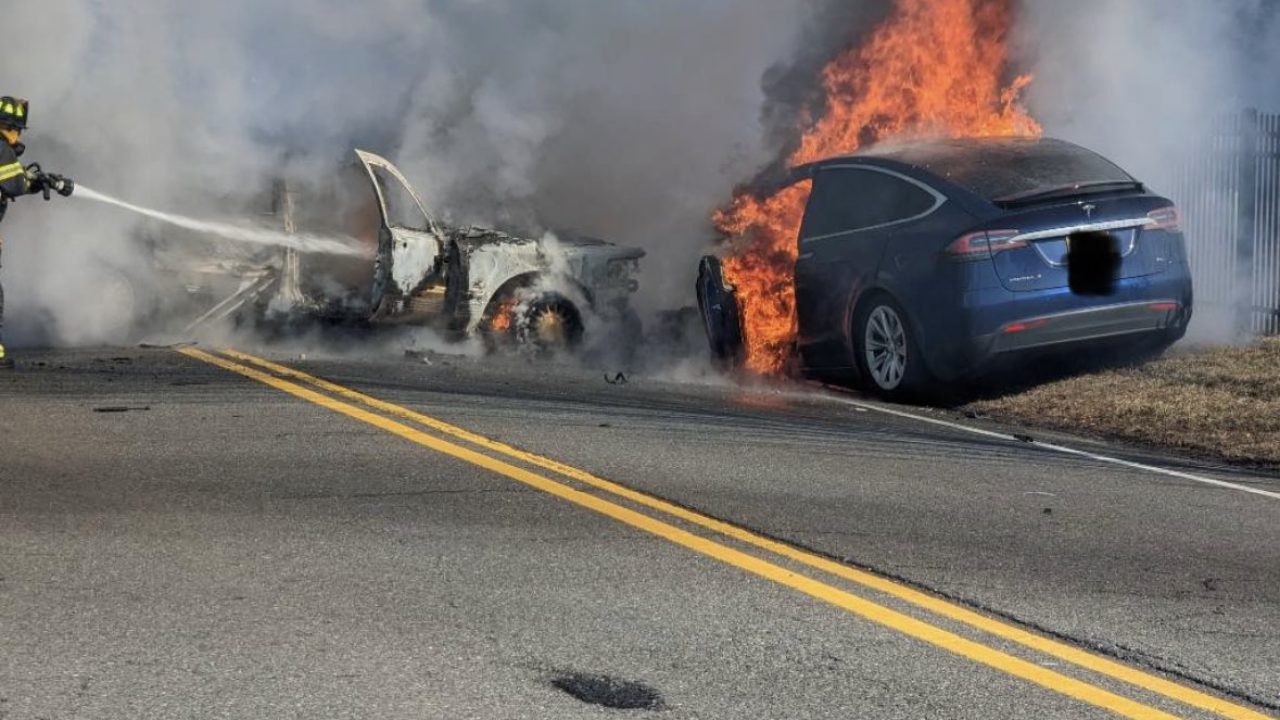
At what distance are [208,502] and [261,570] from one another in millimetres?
1344

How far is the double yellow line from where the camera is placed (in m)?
5.21

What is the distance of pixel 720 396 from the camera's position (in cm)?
1197

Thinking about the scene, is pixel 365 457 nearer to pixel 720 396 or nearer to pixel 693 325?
pixel 720 396

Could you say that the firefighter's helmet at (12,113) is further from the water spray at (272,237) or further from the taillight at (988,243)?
the taillight at (988,243)

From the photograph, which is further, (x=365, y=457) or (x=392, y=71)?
(x=392, y=71)

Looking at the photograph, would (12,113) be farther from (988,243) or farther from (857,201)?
(988,243)

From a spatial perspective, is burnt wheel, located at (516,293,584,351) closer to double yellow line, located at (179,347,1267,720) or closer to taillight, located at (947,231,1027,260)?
double yellow line, located at (179,347,1267,720)

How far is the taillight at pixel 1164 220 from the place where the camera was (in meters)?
11.4

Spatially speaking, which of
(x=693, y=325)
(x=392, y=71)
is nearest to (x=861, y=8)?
(x=693, y=325)

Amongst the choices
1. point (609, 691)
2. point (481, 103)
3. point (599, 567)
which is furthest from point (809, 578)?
point (481, 103)

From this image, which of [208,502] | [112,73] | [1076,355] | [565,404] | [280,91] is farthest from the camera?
[280,91]

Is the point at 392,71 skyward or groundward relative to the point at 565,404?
skyward

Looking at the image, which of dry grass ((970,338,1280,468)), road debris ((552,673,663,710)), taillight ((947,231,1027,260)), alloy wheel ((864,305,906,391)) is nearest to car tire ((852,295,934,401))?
alloy wheel ((864,305,906,391))

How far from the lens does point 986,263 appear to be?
36.3 ft
